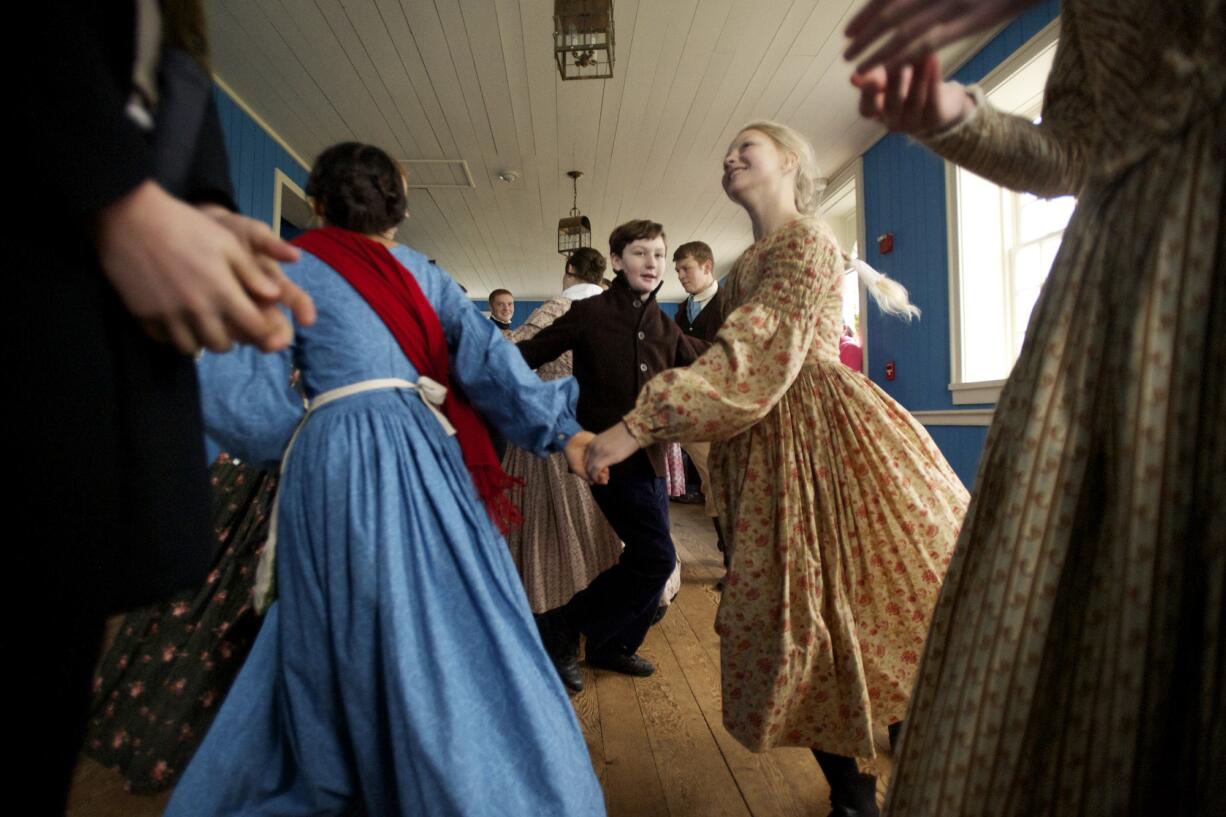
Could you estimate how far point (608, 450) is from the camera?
1.22 metres

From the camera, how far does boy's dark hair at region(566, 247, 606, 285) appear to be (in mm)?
2793

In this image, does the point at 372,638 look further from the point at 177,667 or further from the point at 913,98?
the point at 913,98

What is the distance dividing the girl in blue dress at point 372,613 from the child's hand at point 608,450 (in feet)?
0.68

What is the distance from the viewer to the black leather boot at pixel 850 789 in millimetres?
1297

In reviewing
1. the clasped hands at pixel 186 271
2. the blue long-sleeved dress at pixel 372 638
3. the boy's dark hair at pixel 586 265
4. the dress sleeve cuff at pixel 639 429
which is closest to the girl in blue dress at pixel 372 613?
the blue long-sleeved dress at pixel 372 638

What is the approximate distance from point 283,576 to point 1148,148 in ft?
4.15

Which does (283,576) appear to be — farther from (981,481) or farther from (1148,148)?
(1148,148)

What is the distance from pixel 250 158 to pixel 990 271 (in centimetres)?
492

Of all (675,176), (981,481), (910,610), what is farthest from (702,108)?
(981,481)

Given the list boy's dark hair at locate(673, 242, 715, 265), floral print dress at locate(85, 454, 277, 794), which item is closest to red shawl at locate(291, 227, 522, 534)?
floral print dress at locate(85, 454, 277, 794)

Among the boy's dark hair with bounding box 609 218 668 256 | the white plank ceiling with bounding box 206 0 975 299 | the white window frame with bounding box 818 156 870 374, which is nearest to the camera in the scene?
the boy's dark hair with bounding box 609 218 668 256

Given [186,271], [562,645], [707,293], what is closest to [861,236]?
[707,293]

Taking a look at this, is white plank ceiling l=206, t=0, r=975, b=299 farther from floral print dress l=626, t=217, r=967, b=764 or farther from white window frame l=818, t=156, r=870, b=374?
floral print dress l=626, t=217, r=967, b=764

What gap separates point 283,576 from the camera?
1116 mm
